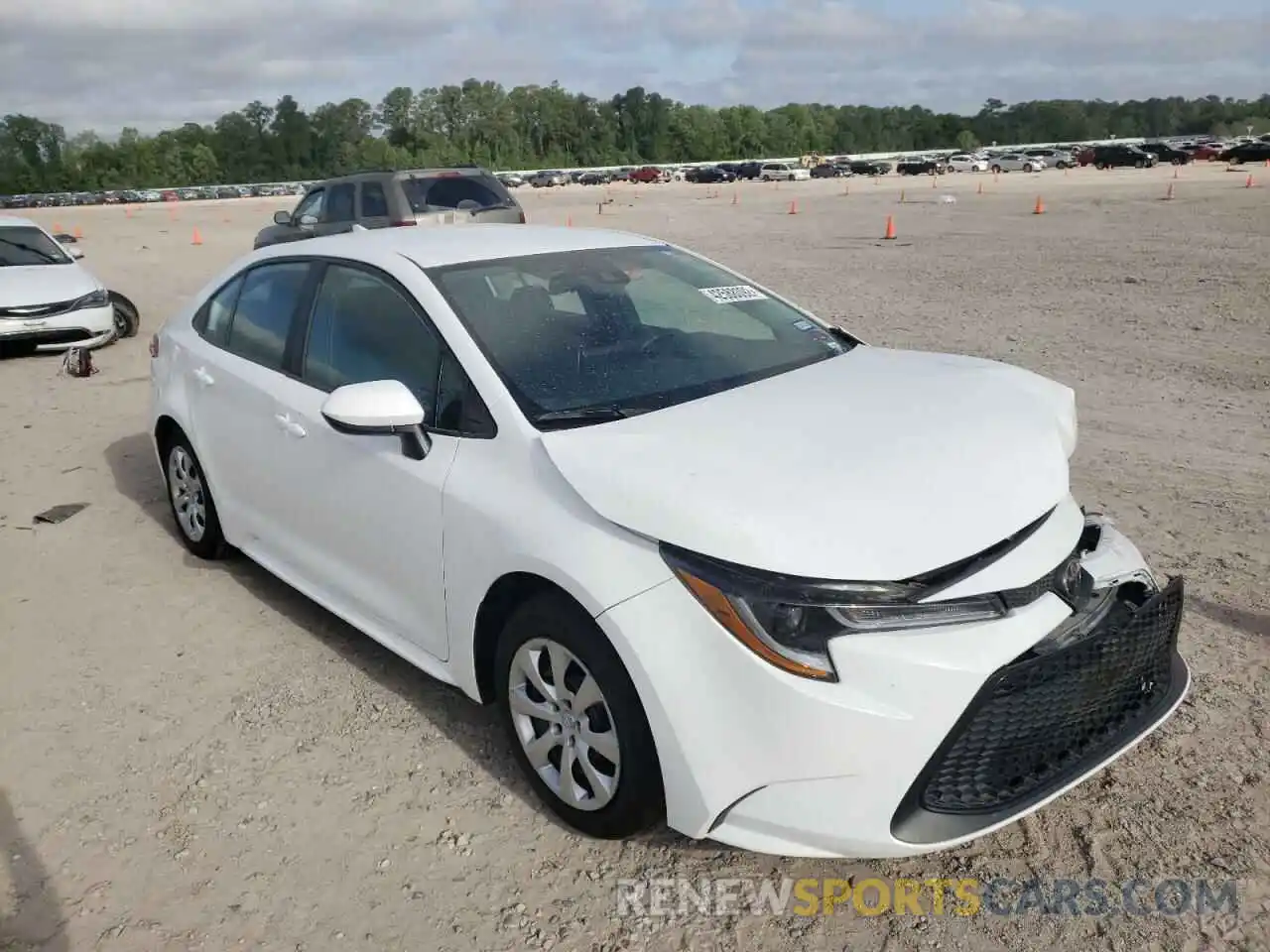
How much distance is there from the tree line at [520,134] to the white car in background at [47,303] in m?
116

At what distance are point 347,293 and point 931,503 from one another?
2384 millimetres

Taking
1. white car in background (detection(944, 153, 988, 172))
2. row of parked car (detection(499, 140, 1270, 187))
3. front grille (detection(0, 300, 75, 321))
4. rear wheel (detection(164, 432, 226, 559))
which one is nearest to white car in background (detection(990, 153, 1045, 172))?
row of parked car (detection(499, 140, 1270, 187))

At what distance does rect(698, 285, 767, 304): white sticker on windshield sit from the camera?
4.08m

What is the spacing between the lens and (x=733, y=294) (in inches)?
164

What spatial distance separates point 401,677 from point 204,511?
1.59 meters

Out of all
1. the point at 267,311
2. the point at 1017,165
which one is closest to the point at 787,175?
the point at 1017,165

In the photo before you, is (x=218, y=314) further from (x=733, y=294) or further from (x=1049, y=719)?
(x=1049, y=719)

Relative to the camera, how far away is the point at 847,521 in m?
2.47

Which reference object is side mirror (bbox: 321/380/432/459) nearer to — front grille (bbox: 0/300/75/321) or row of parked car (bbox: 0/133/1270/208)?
front grille (bbox: 0/300/75/321)

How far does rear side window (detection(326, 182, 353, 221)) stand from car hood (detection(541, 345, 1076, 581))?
35.9 feet

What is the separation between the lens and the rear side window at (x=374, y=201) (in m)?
12.5

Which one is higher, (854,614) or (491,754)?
(854,614)

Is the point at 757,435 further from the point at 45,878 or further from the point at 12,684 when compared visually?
the point at 12,684

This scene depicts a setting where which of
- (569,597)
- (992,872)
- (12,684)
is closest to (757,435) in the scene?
(569,597)
